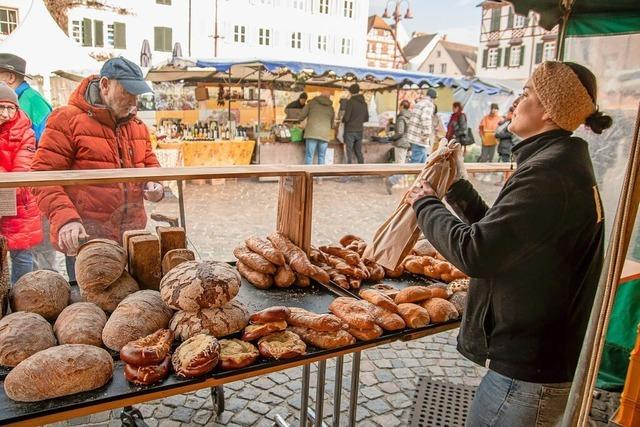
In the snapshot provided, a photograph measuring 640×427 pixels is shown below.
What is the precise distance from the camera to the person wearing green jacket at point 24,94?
3980mm

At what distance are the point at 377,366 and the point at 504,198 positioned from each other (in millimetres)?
2723

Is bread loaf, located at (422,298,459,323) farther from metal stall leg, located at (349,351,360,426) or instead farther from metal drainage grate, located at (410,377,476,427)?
metal drainage grate, located at (410,377,476,427)

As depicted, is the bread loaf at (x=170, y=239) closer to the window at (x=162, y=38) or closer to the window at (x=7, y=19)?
the window at (x=7, y=19)

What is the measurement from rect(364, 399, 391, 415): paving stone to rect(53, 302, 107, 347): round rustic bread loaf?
213 centimetres

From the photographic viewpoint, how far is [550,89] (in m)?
1.62

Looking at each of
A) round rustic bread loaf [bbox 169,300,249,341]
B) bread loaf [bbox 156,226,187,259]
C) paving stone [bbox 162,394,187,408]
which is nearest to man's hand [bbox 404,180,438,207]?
round rustic bread loaf [bbox 169,300,249,341]

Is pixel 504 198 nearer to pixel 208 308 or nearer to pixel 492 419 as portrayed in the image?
pixel 492 419

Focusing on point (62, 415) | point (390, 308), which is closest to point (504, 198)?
point (390, 308)

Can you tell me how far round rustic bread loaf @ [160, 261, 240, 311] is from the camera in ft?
5.91

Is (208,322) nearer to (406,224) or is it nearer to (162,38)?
(406,224)

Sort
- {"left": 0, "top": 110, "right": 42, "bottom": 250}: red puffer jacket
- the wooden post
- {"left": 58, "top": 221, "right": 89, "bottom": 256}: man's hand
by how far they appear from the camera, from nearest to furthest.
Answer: the wooden post < {"left": 58, "top": 221, "right": 89, "bottom": 256}: man's hand < {"left": 0, "top": 110, "right": 42, "bottom": 250}: red puffer jacket

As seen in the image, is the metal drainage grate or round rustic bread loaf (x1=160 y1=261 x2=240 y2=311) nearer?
round rustic bread loaf (x1=160 y1=261 x2=240 y2=311)

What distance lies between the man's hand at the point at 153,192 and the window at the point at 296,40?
1199 inches

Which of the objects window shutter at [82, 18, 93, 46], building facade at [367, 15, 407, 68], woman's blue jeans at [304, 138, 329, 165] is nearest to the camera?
woman's blue jeans at [304, 138, 329, 165]
